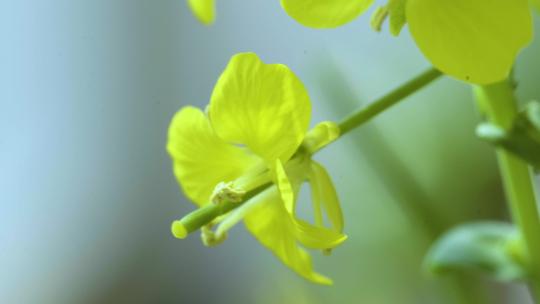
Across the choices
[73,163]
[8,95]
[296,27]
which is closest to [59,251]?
[73,163]

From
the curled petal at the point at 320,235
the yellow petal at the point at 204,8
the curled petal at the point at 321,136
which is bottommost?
the curled petal at the point at 320,235

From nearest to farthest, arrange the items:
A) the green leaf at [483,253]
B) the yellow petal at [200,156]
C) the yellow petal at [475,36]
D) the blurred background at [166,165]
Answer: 1. the yellow petal at [475,36]
2. the yellow petal at [200,156]
3. the green leaf at [483,253]
4. the blurred background at [166,165]

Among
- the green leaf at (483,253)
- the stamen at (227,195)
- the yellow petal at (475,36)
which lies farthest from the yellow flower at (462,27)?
the green leaf at (483,253)

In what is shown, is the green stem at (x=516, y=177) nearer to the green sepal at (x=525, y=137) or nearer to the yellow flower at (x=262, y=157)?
the green sepal at (x=525, y=137)

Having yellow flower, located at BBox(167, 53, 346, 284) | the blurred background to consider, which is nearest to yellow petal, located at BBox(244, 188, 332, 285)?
yellow flower, located at BBox(167, 53, 346, 284)

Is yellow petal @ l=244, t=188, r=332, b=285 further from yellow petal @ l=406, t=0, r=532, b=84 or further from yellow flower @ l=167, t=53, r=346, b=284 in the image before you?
yellow petal @ l=406, t=0, r=532, b=84

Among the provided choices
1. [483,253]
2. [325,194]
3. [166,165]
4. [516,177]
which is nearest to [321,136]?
[325,194]
